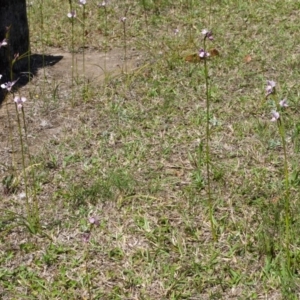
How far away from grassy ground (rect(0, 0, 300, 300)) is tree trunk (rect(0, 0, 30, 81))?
24cm

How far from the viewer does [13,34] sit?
4660 mm

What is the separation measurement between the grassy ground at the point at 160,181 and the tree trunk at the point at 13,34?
235 mm

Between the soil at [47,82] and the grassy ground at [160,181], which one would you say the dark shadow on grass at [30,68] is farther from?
the grassy ground at [160,181]

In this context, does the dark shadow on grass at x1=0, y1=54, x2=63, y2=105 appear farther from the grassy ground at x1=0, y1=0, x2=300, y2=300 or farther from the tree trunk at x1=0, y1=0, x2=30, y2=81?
the grassy ground at x1=0, y1=0, x2=300, y2=300

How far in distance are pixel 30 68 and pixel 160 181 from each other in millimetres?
1941

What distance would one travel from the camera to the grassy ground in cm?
263

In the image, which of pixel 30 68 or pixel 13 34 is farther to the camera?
pixel 30 68

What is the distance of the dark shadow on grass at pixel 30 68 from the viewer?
446 cm

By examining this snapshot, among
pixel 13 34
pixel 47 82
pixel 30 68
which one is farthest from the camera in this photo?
pixel 30 68

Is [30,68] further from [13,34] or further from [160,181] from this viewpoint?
[160,181]

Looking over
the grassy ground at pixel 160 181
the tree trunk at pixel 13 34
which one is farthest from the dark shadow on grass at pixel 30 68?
the grassy ground at pixel 160 181

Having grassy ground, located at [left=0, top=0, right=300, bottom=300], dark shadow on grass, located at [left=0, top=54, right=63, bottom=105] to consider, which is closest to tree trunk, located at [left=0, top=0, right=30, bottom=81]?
dark shadow on grass, located at [left=0, top=54, right=63, bottom=105]

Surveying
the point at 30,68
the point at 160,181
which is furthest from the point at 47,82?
the point at 160,181

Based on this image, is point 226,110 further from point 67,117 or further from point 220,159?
point 67,117
